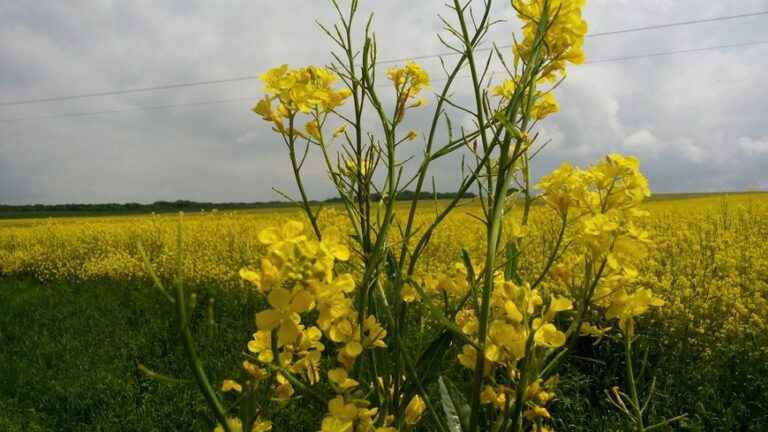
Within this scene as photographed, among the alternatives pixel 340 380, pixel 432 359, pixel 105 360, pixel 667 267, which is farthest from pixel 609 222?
pixel 105 360

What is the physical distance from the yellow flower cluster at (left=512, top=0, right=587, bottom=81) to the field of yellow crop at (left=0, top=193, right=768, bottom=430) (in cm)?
26

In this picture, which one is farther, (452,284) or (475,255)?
(475,255)

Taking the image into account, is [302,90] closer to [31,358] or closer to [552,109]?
[552,109]

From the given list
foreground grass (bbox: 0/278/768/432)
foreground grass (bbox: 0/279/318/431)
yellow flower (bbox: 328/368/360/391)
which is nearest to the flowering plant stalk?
yellow flower (bbox: 328/368/360/391)

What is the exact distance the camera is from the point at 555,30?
88cm

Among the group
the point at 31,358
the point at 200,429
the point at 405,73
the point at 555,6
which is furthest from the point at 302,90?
the point at 31,358

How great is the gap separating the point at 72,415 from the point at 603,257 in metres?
3.62

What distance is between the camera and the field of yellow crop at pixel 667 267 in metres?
2.97

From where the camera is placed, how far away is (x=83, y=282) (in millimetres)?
7547

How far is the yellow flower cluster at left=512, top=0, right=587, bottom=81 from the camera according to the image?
0.85 m

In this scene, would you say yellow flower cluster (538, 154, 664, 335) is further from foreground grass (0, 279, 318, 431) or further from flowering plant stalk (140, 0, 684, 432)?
foreground grass (0, 279, 318, 431)

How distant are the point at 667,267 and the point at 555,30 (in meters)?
4.08

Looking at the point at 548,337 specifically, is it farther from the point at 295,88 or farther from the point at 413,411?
the point at 295,88

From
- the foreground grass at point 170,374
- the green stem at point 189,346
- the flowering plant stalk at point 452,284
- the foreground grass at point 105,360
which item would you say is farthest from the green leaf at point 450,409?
the foreground grass at point 105,360
